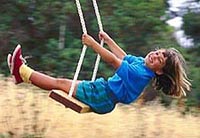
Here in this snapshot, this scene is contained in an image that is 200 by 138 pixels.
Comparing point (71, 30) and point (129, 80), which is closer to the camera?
point (129, 80)

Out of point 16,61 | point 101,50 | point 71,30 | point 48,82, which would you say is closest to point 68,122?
point 48,82

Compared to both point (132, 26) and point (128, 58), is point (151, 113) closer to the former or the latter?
point (128, 58)

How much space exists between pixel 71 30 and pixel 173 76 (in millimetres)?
11345

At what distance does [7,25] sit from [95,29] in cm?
252

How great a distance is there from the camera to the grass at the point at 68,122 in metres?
7.67

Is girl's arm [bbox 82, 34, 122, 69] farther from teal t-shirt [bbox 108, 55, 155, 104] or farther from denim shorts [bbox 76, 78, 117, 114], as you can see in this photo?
denim shorts [bbox 76, 78, 117, 114]

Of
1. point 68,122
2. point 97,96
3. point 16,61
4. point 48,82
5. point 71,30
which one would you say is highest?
point 16,61

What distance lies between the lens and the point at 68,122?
8133 millimetres

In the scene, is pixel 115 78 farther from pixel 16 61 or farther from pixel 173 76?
pixel 16 61

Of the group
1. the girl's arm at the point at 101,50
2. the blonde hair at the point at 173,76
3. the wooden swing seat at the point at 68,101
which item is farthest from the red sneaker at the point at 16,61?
the blonde hair at the point at 173,76

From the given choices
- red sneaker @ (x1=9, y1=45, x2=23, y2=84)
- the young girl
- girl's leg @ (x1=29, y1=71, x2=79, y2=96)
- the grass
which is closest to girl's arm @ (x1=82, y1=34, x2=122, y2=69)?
the young girl

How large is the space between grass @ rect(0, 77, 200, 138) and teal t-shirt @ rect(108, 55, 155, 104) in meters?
1.37

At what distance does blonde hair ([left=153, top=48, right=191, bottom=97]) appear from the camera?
6.46 metres

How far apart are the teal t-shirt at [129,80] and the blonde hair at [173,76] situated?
7.4 inches
